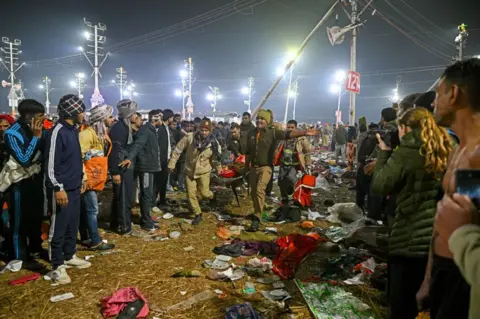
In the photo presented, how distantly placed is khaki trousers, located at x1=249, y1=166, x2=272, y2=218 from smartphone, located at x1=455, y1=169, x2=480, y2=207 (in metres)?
5.66

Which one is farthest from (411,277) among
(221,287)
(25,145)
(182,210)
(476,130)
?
(182,210)

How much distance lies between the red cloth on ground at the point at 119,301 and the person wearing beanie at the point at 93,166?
1953 mm

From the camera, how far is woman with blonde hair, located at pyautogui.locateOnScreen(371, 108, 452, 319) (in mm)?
2137

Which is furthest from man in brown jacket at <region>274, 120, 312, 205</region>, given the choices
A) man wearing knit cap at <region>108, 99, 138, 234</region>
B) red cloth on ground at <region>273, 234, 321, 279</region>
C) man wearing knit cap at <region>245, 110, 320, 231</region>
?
man wearing knit cap at <region>108, 99, 138, 234</region>

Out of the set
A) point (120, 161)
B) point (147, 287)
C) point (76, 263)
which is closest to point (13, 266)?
point (76, 263)

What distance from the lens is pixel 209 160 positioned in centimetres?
721

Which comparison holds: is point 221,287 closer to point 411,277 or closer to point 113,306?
point 113,306

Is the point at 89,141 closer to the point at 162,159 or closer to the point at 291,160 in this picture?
the point at 162,159

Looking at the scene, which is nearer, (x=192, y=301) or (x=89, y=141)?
(x=192, y=301)

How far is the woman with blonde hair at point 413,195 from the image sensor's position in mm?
2137

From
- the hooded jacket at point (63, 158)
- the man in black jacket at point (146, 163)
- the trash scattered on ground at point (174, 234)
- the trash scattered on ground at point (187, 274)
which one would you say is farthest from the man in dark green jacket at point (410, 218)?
the man in black jacket at point (146, 163)

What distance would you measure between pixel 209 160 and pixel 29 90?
92.4 m

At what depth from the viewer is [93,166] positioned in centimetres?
509

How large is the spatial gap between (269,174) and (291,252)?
8.06ft
